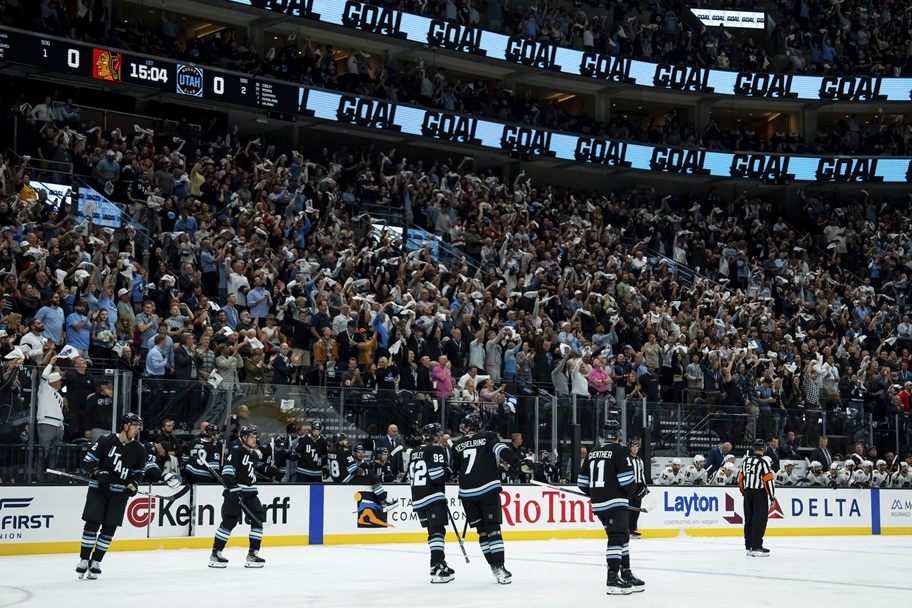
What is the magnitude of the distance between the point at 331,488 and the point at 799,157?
28.2m

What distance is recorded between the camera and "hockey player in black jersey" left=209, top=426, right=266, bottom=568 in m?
15.4

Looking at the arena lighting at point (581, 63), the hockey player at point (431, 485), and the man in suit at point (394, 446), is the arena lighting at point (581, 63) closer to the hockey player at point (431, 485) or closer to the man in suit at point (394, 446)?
the man in suit at point (394, 446)

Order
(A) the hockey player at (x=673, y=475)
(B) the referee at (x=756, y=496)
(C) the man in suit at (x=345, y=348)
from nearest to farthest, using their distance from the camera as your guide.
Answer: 1. (B) the referee at (x=756, y=496)
2. (C) the man in suit at (x=345, y=348)
3. (A) the hockey player at (x=673, y=475)

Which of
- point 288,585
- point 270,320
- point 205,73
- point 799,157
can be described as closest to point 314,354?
point 270,320

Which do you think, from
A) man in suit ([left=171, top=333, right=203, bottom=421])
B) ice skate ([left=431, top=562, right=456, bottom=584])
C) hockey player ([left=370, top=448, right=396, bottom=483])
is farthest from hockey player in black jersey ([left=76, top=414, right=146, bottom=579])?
hockey player ([left=370, top=448, right=396, bottom=483])

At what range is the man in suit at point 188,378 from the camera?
18.8 m

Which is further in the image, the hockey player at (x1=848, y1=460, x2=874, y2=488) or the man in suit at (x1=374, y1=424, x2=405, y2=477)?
the hockey player at (x1=848, y1=460, x2=874, y2=488)

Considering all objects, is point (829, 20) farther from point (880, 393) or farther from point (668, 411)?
point (668, 411)

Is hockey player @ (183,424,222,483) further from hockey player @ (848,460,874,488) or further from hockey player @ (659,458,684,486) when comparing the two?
hockey player @ (848,460,874,488)

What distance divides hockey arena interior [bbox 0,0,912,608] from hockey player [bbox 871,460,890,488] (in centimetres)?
15

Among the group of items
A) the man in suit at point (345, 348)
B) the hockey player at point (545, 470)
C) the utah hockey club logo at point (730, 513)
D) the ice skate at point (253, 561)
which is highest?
the man in suit at point (345, 348)

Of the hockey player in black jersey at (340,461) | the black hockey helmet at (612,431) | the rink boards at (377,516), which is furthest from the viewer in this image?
the hockey player in black jersey at (340,461)

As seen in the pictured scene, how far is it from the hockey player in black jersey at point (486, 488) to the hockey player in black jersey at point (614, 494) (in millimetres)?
946

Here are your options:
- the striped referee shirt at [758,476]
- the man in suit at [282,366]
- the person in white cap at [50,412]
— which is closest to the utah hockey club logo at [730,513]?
the striped referee shirt at [758,476]
